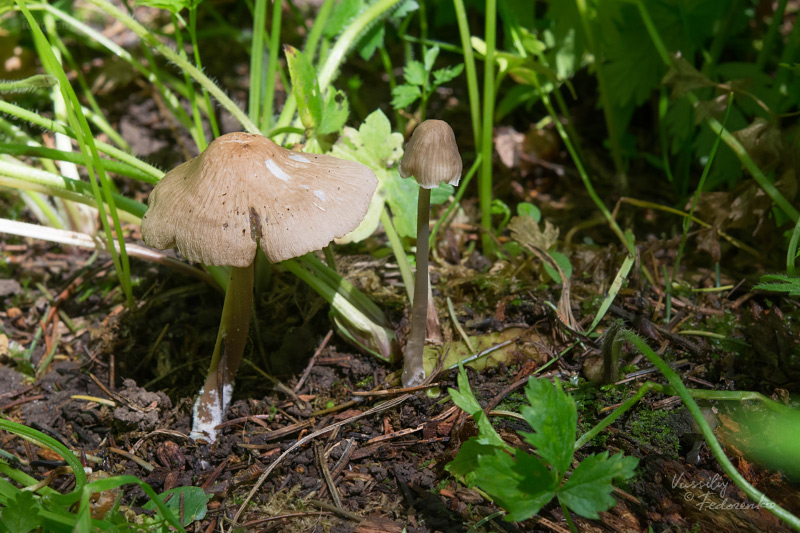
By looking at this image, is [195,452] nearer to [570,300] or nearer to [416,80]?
[570,300]

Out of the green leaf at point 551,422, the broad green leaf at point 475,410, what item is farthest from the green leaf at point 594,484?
the broad green leaf at point 475,410

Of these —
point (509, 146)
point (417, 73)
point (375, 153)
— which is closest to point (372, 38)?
point (417, 73)

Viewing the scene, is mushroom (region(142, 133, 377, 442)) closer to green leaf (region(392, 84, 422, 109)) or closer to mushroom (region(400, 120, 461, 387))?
mushroom (region(400, 120, 461, 387))

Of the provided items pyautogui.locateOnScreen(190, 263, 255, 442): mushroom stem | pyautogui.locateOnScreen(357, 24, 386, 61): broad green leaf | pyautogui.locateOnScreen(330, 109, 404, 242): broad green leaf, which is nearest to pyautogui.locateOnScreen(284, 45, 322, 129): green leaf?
pyautogui.locateOnScreen(330, 109, 404, 242): broad green leaf

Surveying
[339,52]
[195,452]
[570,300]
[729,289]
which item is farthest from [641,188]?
[195,452]

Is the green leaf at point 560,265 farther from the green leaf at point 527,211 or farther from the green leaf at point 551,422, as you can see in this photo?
the green leaf at point 551,422

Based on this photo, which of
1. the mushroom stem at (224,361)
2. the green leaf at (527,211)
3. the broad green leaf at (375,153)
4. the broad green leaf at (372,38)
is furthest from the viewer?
the broad green leaf at (372,38)
